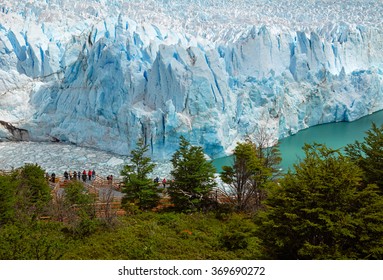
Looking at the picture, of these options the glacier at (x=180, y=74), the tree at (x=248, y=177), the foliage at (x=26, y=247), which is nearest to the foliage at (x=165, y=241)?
the foliage at (x=26, y=247)

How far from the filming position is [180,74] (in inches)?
444

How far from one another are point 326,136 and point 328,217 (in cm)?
1025

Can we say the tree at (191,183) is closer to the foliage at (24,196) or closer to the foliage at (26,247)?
the foliage at (24,196)

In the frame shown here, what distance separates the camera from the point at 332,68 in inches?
604

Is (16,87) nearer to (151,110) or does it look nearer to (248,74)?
(151,110)

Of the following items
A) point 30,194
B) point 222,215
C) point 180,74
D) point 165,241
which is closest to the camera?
point 165,241

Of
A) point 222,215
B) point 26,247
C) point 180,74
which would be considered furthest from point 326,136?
point 26,247

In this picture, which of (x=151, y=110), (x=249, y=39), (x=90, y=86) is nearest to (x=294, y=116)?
(x=249, y=39)

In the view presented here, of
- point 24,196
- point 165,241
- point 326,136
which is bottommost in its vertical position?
point 165,241

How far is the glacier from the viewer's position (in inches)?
443

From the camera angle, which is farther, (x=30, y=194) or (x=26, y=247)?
(x=30, y=194)

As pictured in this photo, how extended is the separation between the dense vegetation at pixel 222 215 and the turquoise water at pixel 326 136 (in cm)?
437

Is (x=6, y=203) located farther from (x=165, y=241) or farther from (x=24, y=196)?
(x=165, y=241)

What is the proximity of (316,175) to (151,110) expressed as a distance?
27.2 feet
